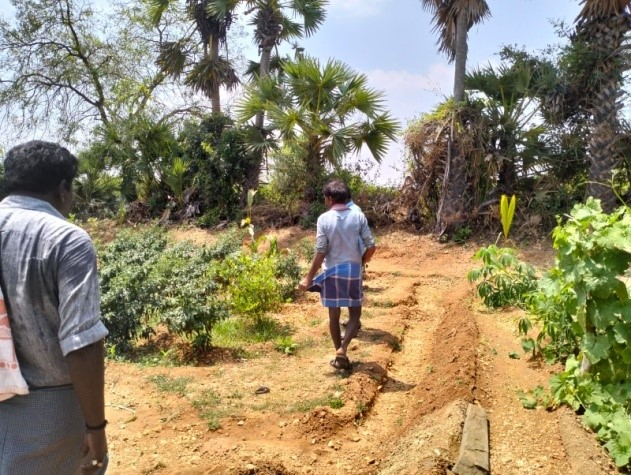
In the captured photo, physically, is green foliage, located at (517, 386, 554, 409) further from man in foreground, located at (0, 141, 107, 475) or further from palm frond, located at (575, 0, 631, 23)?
palm frond, located at (575, 0, 631, 23)

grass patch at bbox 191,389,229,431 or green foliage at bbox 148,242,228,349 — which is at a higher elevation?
green foliage at bbox 148,242,228,349

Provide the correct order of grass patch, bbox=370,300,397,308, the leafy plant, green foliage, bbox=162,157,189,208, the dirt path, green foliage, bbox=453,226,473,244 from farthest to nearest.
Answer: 1. green foliage, bbox=162,157,189,208
2. green foliage, bbox=453,226,473,244
3. grass patch, bbox=370,300,397,308
4. the dirt path
5. the leafy plant

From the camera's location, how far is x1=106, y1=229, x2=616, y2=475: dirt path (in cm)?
354

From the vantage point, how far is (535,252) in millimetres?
11539

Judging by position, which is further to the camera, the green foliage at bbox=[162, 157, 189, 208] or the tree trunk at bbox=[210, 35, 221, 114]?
the tree trunk at bbox=[210, 35, 221, 114]

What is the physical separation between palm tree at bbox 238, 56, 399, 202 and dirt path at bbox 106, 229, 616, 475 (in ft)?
24.0

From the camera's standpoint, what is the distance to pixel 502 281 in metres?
7.18

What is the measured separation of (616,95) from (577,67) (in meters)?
0.97

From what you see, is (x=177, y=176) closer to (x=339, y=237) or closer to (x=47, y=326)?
(x=339, y=237)

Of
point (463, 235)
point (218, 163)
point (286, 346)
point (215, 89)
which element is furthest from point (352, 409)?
point (215, 89)

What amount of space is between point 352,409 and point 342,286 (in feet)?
3.86

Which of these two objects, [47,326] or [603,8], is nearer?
[47,326]

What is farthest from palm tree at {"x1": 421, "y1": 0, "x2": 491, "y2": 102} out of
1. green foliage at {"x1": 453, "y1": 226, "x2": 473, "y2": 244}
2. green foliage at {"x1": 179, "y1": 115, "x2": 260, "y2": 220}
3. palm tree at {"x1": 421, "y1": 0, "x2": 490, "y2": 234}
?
green foliage at {"x1": 179, "y1": 115, "x2": 260, "y2": 220}

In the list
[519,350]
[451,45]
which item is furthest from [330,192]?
[451,45]
